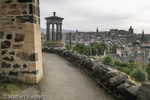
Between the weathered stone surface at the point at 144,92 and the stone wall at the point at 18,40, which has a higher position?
the stone wall at the point at 18,40

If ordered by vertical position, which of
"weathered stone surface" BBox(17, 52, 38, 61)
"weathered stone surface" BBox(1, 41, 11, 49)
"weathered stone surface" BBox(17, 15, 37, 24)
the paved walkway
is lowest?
the paved walkway

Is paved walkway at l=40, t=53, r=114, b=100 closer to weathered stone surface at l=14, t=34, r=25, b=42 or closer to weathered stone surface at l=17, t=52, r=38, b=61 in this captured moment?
weathered stone surface at l=17, t=52, r=38, b=61

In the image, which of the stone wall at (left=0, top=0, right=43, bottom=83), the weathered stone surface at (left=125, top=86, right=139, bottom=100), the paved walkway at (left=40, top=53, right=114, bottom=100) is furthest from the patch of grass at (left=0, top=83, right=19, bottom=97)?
the weathered stone surface at (left=125, top=86, right=139, bottom=100)

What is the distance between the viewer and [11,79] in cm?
368

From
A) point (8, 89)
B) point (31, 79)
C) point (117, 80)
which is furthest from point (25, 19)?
point (117, 80)

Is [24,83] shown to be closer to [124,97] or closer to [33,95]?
[33,95]

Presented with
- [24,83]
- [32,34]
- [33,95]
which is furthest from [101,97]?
[32,34]

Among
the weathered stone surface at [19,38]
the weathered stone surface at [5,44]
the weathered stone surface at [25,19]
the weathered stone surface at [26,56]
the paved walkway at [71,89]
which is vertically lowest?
the paved walkway at [71,89]

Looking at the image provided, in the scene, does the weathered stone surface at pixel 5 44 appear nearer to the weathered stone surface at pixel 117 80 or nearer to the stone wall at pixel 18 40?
the stone wall at pixel 18 40

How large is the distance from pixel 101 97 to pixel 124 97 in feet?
2.12

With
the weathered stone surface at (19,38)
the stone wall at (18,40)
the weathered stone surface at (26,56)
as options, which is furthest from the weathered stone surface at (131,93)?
the weathered stone surface at (19,38)

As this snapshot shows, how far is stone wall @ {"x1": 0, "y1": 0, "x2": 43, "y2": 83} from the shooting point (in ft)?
11.8

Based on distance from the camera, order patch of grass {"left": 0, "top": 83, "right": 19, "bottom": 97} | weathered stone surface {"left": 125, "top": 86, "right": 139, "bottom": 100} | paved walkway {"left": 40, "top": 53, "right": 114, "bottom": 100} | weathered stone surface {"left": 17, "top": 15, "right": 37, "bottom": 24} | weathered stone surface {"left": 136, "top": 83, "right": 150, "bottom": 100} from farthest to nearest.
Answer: weathered stone surface {"left": 17, "top": 15, "right": 37, "bottom": 24}
paved walkway {"left": 40, "top": 53, "right": 114, "bottom": 100}
patch of grass {"left": 0, "top": 83, "right": 19, "bottom": 97}
weathered stone surface {"left": 125, "top": 86, "right": 139, "bottom": 100}
weathered stone surface {"left": 136, "top": 83, "right": 150, "bottom": 100}

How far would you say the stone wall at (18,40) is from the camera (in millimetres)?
3598
